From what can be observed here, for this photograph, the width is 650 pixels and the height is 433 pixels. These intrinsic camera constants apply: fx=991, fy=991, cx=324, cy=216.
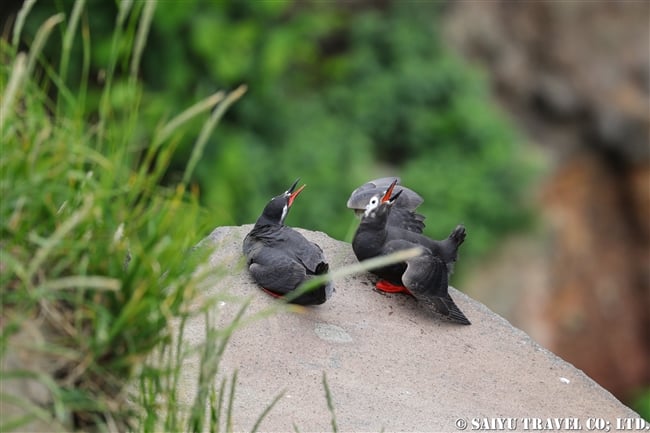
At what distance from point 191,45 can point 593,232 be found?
17.0 ft

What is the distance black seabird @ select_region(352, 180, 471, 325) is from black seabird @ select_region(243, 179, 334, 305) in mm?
247

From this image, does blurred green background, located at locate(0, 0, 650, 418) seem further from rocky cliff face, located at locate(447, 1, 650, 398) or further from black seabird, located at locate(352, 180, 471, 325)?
black seabird, located at locate(352, 180, 471, 325)

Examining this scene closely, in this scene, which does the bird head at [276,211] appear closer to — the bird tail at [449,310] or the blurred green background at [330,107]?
the bird tail at [449,310]

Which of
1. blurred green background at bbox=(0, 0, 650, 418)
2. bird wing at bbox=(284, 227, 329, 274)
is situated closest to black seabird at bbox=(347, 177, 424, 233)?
bird wing at bbox=(284, 227, 329, 274)

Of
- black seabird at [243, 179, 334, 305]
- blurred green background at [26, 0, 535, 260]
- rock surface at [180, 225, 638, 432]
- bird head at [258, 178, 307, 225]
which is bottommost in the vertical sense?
rock surface at [180, 225, 638, 432]

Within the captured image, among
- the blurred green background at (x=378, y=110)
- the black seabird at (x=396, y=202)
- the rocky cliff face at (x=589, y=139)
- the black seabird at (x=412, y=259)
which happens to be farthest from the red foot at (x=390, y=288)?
the rocky cliff face at (x=589, y=139)

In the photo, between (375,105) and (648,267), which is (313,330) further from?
(648,267)

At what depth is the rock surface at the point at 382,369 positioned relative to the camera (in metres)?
3.32

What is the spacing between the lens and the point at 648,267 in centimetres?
1091

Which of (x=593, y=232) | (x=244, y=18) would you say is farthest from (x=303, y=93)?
(x=593, y=232)

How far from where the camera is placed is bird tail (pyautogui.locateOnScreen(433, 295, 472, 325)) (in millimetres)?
3973

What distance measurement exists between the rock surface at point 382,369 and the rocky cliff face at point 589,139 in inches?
→ 256

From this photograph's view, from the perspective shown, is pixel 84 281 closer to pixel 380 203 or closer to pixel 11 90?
pixel 11 90

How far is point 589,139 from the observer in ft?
36.0
